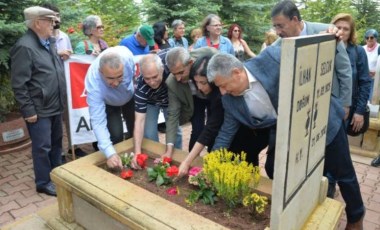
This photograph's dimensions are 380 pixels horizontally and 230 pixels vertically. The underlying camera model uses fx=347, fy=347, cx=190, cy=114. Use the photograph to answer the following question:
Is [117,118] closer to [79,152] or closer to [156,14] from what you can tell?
[79,152]

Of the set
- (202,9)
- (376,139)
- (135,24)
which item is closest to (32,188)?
(376,139)

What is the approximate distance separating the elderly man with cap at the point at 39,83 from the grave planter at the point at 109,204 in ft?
3.33

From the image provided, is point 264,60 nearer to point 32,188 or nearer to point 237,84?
point 237,84

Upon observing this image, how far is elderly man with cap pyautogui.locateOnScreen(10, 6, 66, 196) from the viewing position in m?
3.17

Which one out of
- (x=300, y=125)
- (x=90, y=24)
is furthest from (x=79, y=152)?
(x=300, y=125)

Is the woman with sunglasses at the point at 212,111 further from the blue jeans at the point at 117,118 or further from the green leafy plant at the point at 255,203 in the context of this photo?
the blue jeans at the point at 117,118

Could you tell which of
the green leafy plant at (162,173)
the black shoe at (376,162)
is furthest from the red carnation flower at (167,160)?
the black shoe at (376,162)

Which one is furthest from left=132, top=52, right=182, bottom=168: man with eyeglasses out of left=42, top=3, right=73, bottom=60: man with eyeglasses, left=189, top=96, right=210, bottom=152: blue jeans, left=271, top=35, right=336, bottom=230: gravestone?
left=42, top=3, right=73, bottom=60: man with eyeglasses

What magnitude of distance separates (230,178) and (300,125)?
21.1 inches

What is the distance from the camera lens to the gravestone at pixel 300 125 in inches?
55.1

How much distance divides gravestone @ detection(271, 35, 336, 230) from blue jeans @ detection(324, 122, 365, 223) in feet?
1.38

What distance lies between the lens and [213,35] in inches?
203

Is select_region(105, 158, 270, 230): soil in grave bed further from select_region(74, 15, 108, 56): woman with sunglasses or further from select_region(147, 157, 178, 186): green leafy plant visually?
select_region(74, 15, 108, 56): woman with sunglasses

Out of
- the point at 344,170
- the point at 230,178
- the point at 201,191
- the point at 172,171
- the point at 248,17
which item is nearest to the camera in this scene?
the point at 230,178
